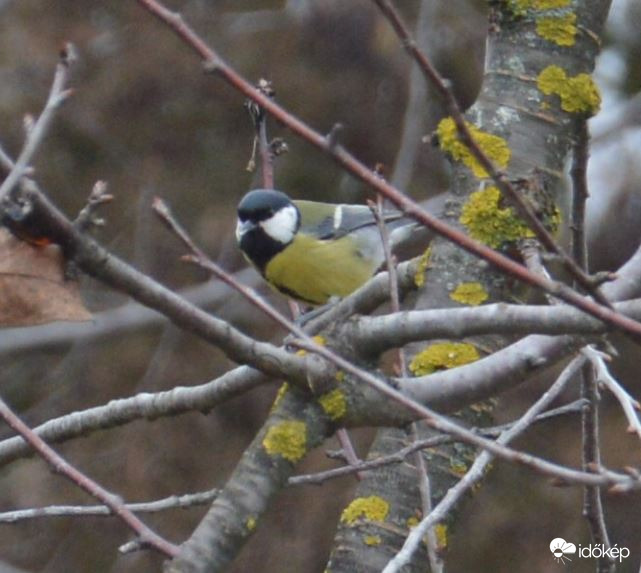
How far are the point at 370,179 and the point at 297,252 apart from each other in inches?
78.9

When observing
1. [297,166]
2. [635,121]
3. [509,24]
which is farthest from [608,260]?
[509,24]

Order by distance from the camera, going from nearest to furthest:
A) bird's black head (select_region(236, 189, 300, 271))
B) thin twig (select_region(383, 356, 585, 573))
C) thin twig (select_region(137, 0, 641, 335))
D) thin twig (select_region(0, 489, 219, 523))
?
thin twig (select_region(137, 0, 641, 335)) < thin twig (select_region(383, 356, 585, 573)) < thin twig (select_region(0, 489, 219, 523)) < bird's black head (select_region(236, 189, 300, 271))

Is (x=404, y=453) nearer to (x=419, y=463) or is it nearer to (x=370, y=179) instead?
(x=419, y=463)

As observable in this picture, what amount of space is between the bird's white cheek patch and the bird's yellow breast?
0.02 metres

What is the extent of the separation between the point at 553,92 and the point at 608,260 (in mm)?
3015

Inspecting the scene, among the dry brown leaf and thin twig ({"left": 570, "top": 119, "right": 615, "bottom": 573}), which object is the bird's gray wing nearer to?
thin twig ({"left": 570, "top": 119, "right": 615, "bottom": 573})

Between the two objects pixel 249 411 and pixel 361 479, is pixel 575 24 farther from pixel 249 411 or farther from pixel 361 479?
pixel 249 411

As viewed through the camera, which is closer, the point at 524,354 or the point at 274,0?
the point at 524,354

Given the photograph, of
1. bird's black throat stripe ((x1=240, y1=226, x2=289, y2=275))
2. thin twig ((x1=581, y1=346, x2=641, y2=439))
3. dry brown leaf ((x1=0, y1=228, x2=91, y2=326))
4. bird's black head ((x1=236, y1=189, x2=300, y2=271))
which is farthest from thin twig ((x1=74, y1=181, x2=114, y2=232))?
bird's black throat stripe ((x1=240, y1=226, x2=289, y2=275))

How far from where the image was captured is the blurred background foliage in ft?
17.0

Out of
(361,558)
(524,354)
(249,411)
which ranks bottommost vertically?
(361,558)

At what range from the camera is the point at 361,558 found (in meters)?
1.80

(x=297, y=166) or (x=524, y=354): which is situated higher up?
(x=297, y=166)

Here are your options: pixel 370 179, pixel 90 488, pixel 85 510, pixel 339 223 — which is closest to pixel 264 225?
pixel 339 223
